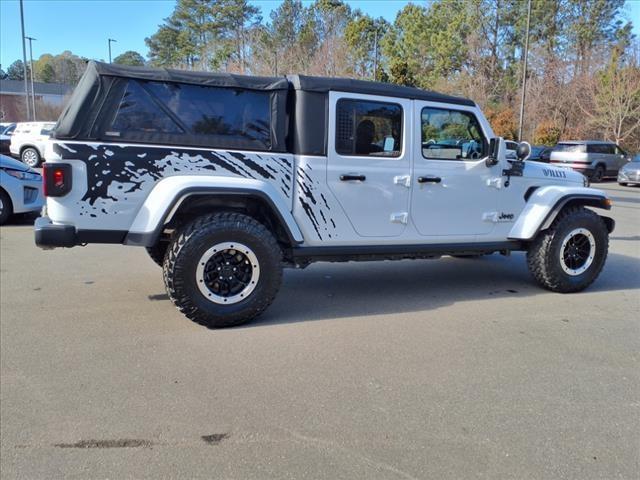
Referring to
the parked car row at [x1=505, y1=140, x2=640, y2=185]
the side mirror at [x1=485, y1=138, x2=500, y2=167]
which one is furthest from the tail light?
the parked car row at [x1=505, y1=140, x2=640, y2=185]

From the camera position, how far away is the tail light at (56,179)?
4.34 metres

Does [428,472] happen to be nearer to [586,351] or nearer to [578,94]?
[586,351]

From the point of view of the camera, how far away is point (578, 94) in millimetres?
37188

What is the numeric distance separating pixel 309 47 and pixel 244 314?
37.6 metres

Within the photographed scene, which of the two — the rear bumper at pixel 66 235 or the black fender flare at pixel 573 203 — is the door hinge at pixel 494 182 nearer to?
the black fender flare at pixel 573 203

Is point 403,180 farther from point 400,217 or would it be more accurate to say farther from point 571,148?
point 571,148

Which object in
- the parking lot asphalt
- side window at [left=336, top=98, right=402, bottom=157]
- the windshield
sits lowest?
the parking lot asphalt

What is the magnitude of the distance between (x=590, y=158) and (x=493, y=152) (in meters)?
19.6

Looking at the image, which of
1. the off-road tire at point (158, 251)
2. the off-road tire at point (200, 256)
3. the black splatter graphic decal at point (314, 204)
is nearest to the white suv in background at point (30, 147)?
the off-road tire at point (158, 251)

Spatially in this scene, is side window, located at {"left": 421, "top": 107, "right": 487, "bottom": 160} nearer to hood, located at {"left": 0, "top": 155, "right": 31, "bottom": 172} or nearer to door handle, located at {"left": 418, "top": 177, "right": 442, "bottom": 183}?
door handle, located at {"left": 418, "top": 177, "right": 442, "bottom": 183}

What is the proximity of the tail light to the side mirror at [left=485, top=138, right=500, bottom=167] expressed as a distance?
4002 millimetres

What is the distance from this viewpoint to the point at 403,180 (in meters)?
5.32

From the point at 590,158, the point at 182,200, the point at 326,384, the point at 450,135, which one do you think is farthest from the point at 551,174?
the point at 590,158

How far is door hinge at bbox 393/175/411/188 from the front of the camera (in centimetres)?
530
